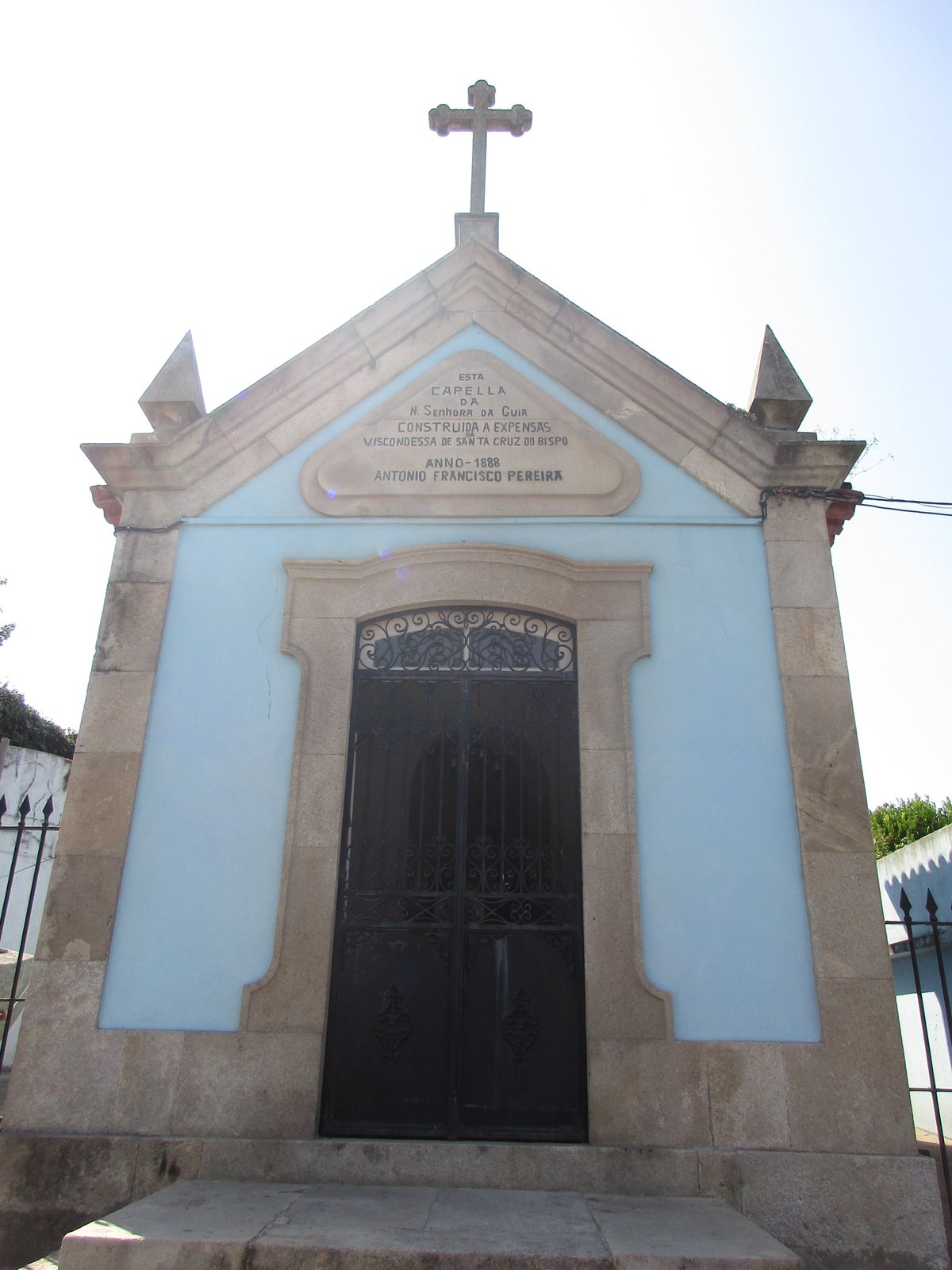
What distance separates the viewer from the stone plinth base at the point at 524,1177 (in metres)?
4.55

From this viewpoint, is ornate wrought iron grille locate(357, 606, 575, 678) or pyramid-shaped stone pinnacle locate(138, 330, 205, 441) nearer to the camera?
ornate wrought iron grille locate(357, 606, 575, 678)

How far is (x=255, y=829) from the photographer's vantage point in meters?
5.54

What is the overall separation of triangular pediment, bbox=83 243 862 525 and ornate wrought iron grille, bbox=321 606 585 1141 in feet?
4.43

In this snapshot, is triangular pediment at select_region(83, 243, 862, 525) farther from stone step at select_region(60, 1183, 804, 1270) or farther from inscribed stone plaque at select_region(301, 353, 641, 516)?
stone step at select_region(60, 1183, 804, 1270)

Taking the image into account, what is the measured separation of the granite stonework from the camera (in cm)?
473

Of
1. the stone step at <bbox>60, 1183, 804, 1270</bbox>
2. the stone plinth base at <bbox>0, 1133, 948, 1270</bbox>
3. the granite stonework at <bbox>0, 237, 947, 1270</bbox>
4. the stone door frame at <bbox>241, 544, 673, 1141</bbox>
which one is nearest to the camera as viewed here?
the stone step at <bbox>60, 1183, 804, 1270</bbox>

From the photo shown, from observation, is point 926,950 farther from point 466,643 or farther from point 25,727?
point 25,727

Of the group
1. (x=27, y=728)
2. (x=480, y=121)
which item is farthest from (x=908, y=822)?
(x=27, y=728)

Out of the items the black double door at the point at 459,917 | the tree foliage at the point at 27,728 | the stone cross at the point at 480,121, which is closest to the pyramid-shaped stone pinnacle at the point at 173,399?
the black double door at the point at 459,917

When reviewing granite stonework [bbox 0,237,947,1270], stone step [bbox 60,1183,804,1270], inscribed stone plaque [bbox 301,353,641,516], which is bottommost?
stone step [bbox 60,1183,804,1270]

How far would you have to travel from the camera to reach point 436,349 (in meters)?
6.90

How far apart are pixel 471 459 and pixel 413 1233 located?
466cm

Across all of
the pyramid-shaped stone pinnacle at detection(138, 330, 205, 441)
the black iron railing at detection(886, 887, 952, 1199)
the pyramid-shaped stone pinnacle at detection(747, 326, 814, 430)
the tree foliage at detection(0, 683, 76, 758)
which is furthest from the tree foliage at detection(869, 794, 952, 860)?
the tree foliage at detection(0, 683, 76, 758)

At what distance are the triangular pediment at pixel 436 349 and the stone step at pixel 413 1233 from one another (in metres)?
4.14
